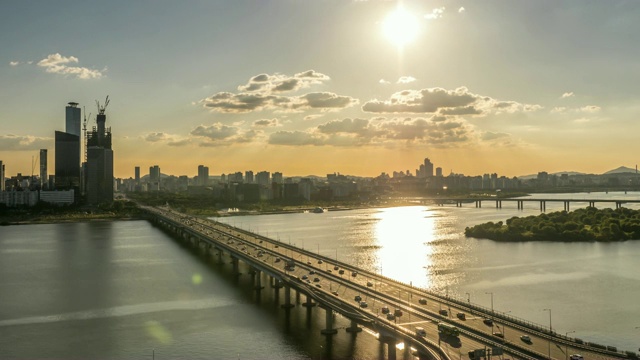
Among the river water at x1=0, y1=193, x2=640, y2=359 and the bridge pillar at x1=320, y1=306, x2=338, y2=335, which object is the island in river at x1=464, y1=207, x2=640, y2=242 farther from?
the bridge pillar at x1=320, y1=306, x2=338, y2=335

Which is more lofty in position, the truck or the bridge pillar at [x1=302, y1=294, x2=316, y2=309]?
the truck

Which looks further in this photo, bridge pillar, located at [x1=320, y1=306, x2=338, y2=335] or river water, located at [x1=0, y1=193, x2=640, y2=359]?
bridge pillar, located at [x1=320, y1=306, x2=338, y2=335]

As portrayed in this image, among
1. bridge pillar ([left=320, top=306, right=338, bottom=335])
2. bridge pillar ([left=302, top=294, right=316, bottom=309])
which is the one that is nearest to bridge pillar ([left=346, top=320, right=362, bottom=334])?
bridge pillar ([left=320, top=306, right=338, bottom=335])

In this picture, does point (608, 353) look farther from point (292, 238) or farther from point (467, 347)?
point (292, 238)

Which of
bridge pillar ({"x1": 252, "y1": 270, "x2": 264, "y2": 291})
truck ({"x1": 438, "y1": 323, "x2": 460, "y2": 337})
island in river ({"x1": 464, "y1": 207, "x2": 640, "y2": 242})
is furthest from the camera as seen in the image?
island in river ({"x1": 464, "y1": 207, "x2": 640, "y2": 242})

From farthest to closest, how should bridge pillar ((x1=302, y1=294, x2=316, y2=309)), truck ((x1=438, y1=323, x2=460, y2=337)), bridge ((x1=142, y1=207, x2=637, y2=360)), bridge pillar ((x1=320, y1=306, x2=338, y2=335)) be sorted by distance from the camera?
bridge pillar ((x1=302, y1=294, x2=316, y2=309)), bridge pillar ((x1=320, y1=306, x2=338, y2=335)), truck ((x1=438, y1=323, x2=460, y2=337)), bridge ((x1=142, y1=207, x2=637, y2=360))

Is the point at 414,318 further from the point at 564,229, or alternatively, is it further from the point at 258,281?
the point at 564,229
